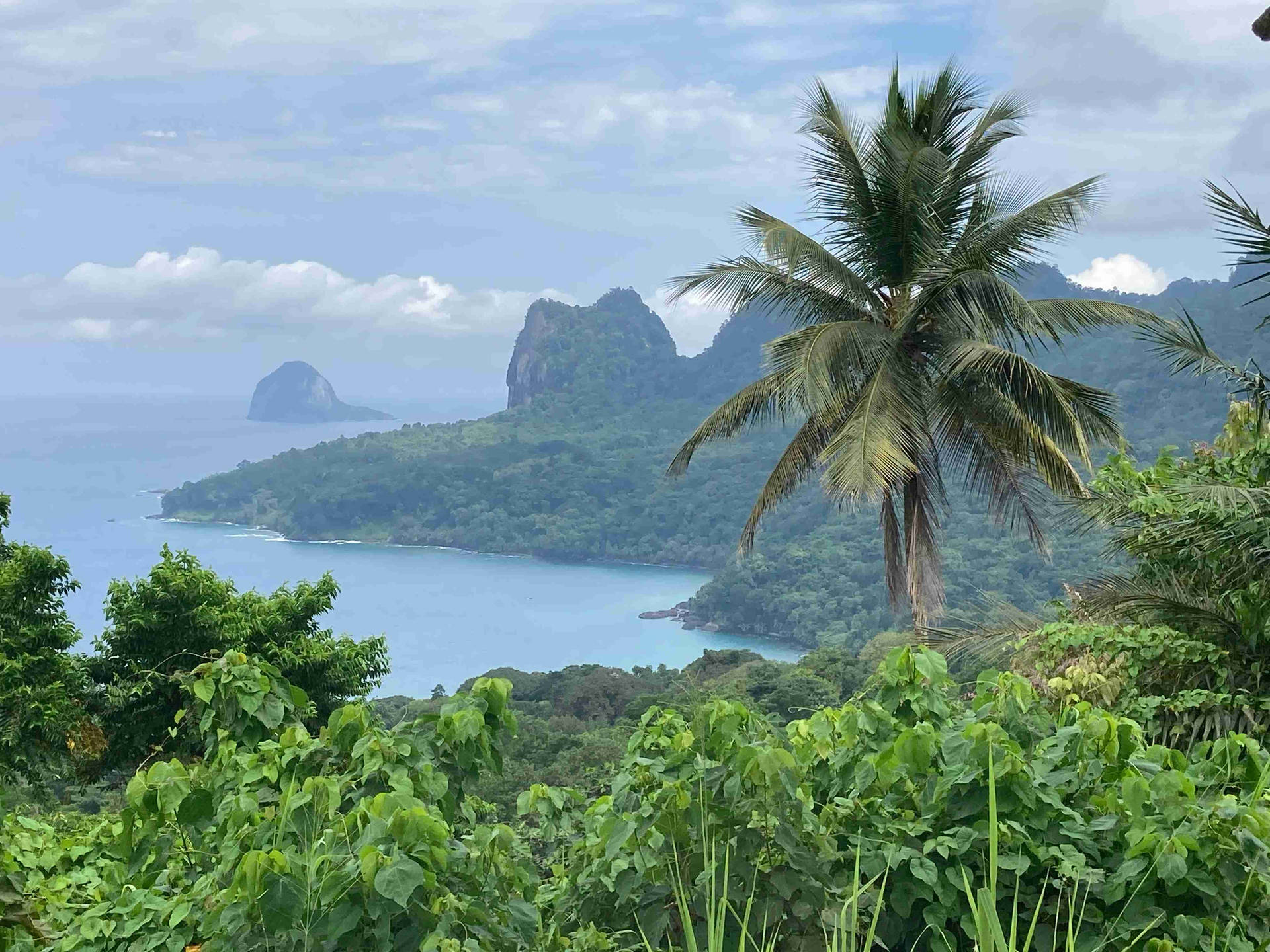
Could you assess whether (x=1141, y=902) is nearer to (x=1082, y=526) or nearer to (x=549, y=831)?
(x=549, y=831)

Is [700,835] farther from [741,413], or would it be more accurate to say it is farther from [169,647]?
[169,647]

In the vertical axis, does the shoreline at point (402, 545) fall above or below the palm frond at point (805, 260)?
below

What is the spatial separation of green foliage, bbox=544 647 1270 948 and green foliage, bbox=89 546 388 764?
11.3 meters

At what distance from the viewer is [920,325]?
34.6 feet

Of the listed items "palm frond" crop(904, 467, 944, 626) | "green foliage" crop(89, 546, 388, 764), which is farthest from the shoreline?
"palm frond" crop(904, 467, 944, 626)

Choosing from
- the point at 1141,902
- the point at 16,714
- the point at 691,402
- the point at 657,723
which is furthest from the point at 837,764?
the point at 691,402

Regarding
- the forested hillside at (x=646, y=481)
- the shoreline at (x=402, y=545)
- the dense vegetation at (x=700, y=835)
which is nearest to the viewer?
the dense vegetation at (x=700, y=835)

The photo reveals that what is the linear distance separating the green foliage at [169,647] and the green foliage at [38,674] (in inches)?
27.3

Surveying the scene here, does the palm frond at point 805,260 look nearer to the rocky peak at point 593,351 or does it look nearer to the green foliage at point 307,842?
the green foliage at point 307,842

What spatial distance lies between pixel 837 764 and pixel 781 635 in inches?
1942

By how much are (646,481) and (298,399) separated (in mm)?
90381

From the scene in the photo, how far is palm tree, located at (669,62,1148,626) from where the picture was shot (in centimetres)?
988

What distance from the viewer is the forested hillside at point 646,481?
145ft

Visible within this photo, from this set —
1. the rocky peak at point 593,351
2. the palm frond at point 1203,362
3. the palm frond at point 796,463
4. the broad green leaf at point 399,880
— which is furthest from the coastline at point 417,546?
the broad green leaf at point 399,880
